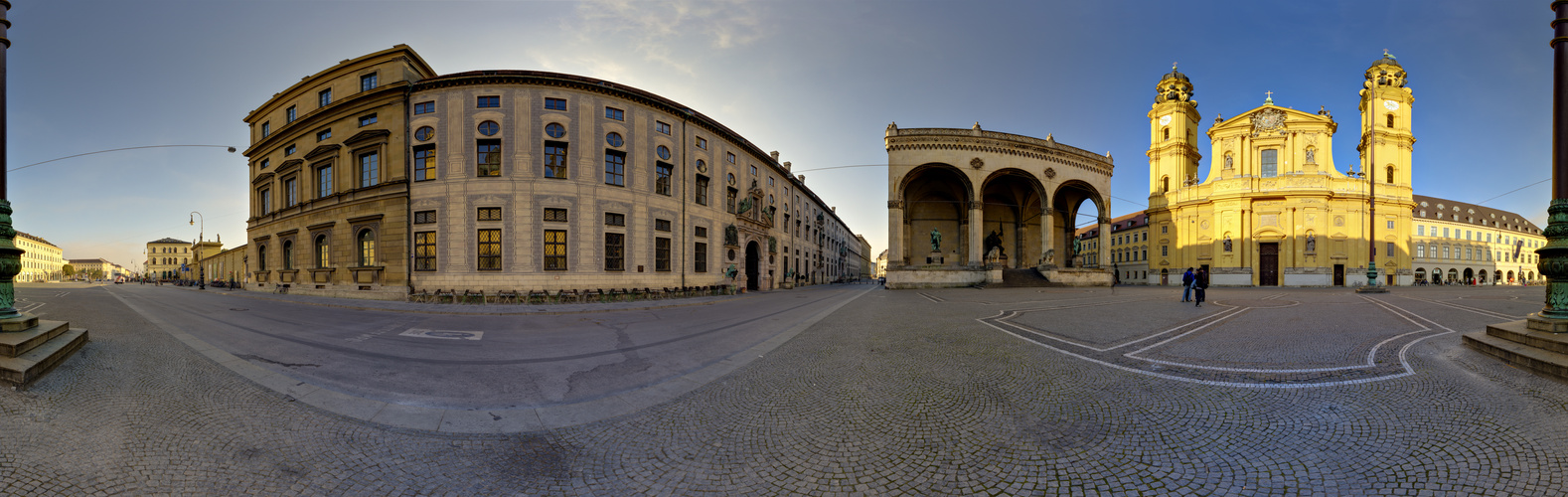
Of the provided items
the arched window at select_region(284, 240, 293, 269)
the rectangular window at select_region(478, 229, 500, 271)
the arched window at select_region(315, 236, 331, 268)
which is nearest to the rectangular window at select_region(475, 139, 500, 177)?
the rectangular window at select_region(478, 229, 500, 271)

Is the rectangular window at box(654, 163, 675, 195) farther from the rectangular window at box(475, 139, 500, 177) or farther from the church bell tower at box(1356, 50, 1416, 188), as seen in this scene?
the church bell tower at box(1356, 50, 1416, 188)

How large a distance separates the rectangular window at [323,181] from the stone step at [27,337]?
22592 mm

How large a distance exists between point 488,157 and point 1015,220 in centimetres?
4092

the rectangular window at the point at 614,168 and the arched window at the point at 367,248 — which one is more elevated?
the rectangular window at the point at 614,168

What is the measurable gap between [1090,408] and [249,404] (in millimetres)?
7480

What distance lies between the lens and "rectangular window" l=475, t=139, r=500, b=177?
21.4 meters

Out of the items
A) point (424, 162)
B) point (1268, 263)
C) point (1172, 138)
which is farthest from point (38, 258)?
point (1268, 263)

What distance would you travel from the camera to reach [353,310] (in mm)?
16578

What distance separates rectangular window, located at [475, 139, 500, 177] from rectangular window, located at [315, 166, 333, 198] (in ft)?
35.2

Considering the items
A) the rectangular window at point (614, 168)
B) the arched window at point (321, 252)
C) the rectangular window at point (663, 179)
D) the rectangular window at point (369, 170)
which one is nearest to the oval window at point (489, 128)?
the rectangular window at point (614, 168)

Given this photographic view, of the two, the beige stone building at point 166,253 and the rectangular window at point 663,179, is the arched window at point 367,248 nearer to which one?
the rectangular window at point 663,179

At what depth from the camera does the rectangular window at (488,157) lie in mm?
21406

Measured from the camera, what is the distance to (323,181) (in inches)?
1017

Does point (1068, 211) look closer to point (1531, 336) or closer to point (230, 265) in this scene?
point (1531, 336)
